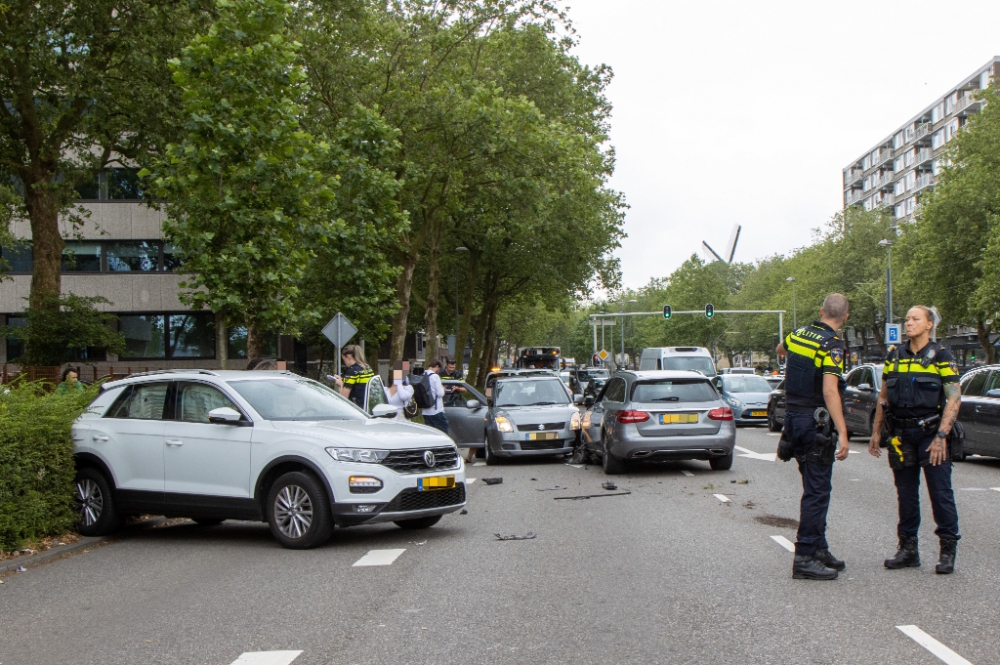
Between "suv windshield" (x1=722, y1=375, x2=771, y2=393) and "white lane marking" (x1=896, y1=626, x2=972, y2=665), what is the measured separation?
24.4 m

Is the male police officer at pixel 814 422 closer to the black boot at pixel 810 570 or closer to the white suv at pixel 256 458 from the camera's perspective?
the black boot at pixel 810 570

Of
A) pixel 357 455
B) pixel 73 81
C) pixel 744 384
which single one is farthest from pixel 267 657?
pixel 744 384

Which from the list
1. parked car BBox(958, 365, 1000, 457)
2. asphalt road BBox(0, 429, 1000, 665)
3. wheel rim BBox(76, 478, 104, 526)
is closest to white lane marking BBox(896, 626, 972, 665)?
asphalt road BBox(0, 429, 1000, 665)

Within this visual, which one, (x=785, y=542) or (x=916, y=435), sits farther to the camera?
(x=785, y=542)

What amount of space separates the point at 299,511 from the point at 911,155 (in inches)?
4097

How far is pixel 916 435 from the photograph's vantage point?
24.5ft

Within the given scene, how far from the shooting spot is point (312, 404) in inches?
410

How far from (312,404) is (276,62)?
26.2 feet

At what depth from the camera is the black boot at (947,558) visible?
740 cm

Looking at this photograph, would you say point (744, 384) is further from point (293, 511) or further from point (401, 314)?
point (293, 511)

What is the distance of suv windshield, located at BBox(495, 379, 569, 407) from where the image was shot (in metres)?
19.7

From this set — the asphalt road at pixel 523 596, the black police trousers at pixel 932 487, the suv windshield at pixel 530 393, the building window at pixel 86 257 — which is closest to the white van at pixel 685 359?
the suv windshield at pixel 530 393

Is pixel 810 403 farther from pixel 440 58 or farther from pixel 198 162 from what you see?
pixel 440 58

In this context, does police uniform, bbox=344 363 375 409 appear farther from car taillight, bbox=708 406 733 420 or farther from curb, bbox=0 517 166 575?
car taillight, bbox=708 406 733 420
